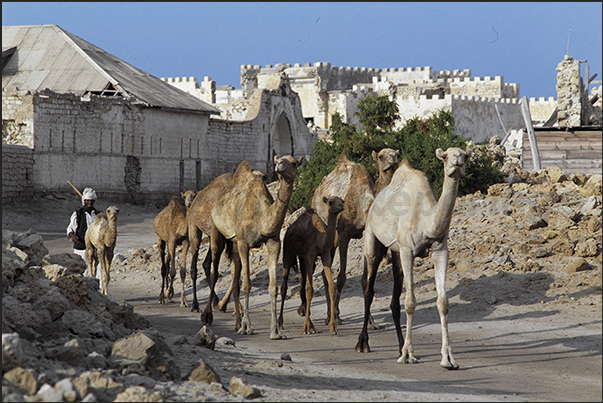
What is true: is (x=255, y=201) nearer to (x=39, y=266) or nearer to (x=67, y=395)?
(x=39, y=266)

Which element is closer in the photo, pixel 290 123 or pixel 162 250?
pixel 162 250

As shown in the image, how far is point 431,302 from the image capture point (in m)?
13.1

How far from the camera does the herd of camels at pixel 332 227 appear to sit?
8.57 meters

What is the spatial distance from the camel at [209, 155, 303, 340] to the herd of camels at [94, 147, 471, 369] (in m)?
0.01

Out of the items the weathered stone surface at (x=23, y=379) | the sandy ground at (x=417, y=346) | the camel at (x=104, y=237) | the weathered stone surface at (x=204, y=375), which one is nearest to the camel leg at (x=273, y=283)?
the sandy ground at (x=417, y=346)

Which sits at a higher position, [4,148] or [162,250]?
[4,148]

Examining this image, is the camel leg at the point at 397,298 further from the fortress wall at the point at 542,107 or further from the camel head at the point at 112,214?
the fortress wall at the point at 542,107

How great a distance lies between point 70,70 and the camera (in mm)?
34500

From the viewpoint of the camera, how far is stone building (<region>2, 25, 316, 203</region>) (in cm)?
2853

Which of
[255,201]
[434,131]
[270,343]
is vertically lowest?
[270,343]

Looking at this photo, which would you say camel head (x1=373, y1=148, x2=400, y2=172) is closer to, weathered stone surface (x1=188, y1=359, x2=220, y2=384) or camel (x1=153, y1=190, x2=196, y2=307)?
camel (x1=153, y1=190, x2=196, y2=307)

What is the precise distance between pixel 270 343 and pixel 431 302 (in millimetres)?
3852

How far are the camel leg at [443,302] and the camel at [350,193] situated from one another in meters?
3.07

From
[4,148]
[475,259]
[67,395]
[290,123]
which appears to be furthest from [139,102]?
[67,395]
